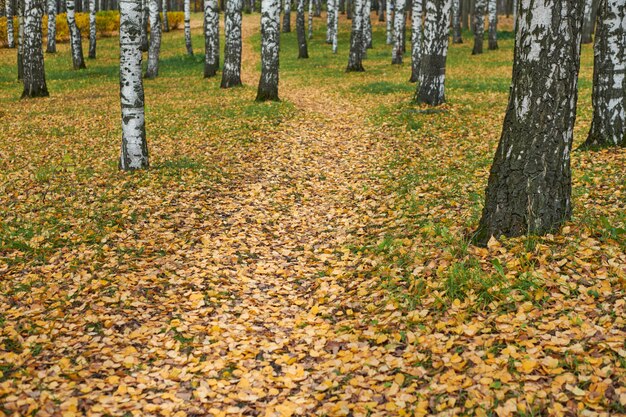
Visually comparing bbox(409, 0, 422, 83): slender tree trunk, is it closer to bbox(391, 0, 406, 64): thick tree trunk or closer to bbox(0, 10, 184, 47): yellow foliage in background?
bbox(391, 0, 406, 64): thick tree trunk

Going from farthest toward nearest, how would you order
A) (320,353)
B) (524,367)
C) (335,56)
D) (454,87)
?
(335,56) < (454,87) < (320,353) < (524,367)

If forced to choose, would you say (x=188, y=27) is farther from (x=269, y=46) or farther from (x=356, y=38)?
(x=269, y=46)

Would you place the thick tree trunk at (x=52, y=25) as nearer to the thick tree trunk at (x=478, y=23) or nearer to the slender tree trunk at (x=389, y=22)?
the slender tree trunk at (x=389, y=22)

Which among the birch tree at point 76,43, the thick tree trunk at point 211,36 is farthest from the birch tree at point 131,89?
the birch tree at point 76,43

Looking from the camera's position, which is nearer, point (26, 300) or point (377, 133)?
point (26, 300)

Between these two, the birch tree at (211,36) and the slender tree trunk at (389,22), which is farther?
the slender tree trunk at (389,22)

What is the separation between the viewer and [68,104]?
17438mm

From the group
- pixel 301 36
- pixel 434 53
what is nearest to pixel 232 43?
pixel 434 53

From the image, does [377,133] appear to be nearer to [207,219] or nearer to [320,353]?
[207,219]

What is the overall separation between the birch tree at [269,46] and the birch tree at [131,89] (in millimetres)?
5829

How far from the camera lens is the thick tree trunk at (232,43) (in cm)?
1842

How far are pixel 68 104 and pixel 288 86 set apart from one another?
8141 millimetres

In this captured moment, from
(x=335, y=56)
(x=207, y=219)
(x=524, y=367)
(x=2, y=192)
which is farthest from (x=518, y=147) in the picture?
(x=335, y=56)

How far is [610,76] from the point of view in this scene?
9.37m
